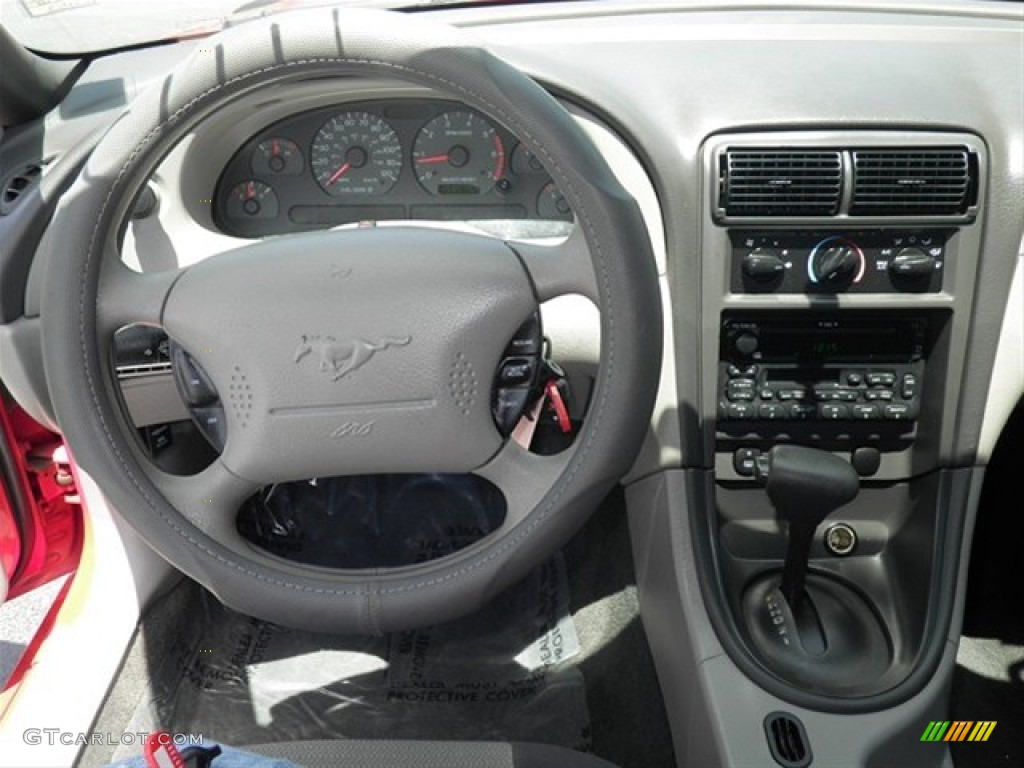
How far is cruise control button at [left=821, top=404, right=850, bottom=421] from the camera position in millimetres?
1466

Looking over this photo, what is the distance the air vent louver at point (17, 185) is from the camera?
54.6 inches

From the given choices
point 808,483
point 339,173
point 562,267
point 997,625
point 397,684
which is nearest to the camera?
point 562,267

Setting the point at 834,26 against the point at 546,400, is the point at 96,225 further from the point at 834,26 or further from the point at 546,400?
the point at 834,26

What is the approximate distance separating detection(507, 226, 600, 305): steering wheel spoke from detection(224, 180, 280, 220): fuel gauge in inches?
23.6

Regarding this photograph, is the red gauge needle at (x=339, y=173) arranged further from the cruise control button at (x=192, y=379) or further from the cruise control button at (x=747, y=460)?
the cruise control button at (x=747, y=460)

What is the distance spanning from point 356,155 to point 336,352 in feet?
1.72

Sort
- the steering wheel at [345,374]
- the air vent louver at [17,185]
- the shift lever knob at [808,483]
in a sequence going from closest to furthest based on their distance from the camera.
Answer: the steering wheel at [345,374]
the shift lever knob at [808,483]
the air vent louver at [17,185]

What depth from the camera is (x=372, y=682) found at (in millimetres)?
1663

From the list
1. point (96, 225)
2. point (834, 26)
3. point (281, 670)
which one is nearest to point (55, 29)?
point (96, 225)

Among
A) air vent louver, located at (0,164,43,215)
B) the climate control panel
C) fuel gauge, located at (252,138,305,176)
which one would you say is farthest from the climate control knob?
air vent louver, located at (0,164,43,215)

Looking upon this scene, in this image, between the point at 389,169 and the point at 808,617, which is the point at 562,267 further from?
the point at 808,617

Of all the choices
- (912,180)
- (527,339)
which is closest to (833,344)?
(912,180)

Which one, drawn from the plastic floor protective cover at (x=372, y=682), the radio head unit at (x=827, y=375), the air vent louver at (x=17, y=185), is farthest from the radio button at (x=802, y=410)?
the air vent louver at (x=17, y=185)

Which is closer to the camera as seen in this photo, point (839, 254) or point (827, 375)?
point (839, 254)
